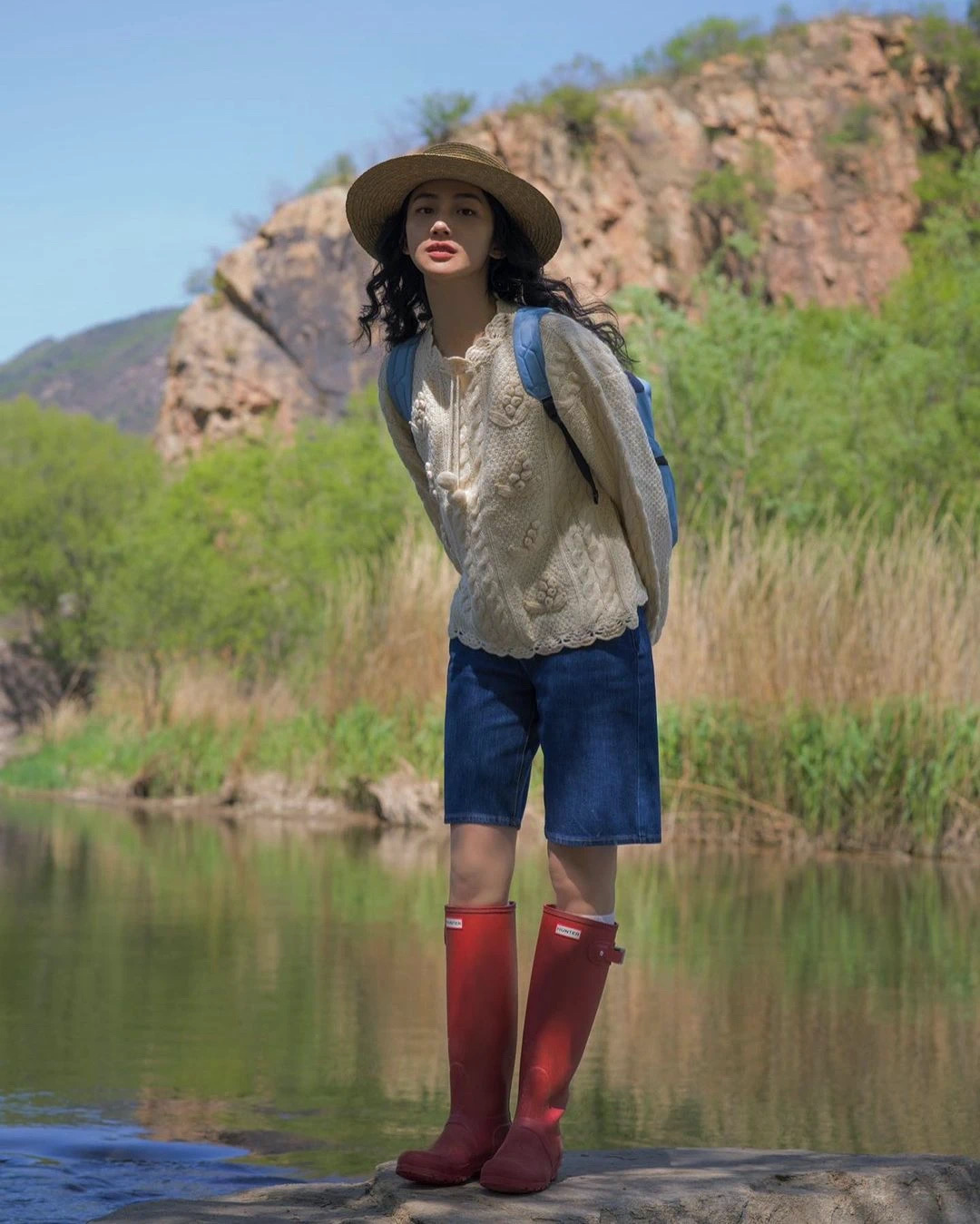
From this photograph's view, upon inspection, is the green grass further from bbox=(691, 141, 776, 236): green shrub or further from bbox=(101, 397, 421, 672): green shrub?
bbox=(691, 141, 776, 236): green shrub

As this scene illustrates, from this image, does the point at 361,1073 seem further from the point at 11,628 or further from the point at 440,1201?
the point at 11,628

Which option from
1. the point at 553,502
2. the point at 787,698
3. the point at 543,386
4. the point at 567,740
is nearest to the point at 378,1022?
the point at 567,740

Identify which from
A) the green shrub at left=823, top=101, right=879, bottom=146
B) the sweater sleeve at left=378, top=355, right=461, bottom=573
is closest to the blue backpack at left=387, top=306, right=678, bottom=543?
the sweater sleeve at left=378, top=355, right=461, bottom=573

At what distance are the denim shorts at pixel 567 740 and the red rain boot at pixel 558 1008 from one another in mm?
128

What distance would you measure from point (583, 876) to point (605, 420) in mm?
630

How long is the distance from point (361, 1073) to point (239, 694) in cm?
989

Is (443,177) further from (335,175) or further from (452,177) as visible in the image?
(335,175)

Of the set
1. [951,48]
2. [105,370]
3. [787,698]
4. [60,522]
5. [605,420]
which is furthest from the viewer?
[105,370]

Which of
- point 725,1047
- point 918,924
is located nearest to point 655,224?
point 918,924

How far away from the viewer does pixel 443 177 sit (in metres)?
2.65

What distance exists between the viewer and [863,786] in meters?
8.66

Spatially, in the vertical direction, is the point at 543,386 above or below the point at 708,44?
below

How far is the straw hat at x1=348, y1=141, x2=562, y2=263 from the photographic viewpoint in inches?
102

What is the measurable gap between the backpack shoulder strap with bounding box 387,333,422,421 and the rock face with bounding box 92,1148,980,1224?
111 centimetres
